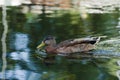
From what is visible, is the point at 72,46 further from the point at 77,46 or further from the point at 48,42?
Result: the point at 48,42

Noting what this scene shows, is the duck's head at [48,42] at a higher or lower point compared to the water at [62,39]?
higher

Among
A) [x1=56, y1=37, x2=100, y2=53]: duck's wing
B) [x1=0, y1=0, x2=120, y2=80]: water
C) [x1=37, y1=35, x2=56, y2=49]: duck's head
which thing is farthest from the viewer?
[x1=37, y1=35, x2=56, y2=49]: duck's head

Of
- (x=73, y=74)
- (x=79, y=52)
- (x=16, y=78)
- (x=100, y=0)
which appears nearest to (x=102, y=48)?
(x=79, y=52)

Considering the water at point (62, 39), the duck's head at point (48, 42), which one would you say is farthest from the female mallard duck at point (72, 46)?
the water at point (62, 39)

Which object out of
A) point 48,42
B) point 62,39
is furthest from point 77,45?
point 62,39

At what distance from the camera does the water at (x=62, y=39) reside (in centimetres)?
575

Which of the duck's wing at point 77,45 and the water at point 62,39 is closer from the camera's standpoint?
the water at point 62,39

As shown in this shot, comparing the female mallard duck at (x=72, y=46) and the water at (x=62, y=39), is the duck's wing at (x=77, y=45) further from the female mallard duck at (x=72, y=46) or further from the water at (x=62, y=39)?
the water at (x=62, y=39)

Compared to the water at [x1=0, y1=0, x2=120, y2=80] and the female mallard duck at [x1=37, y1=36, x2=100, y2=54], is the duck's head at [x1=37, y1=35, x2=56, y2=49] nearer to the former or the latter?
the female mallard duck at [x1=37, y1=36, x2=100, y2=54]

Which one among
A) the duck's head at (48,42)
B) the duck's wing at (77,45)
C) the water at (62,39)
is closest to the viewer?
the water at (62,39)

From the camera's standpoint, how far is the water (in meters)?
5.75

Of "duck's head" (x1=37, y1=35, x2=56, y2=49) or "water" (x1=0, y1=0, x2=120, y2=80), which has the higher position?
"duck's head" (x1=37, y1=35, x2=56, y2=49)

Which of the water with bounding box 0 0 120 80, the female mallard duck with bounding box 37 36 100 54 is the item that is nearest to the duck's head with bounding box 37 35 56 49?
the female mallard duck with bounding box 37 36 100 54

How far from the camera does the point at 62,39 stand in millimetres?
8211
